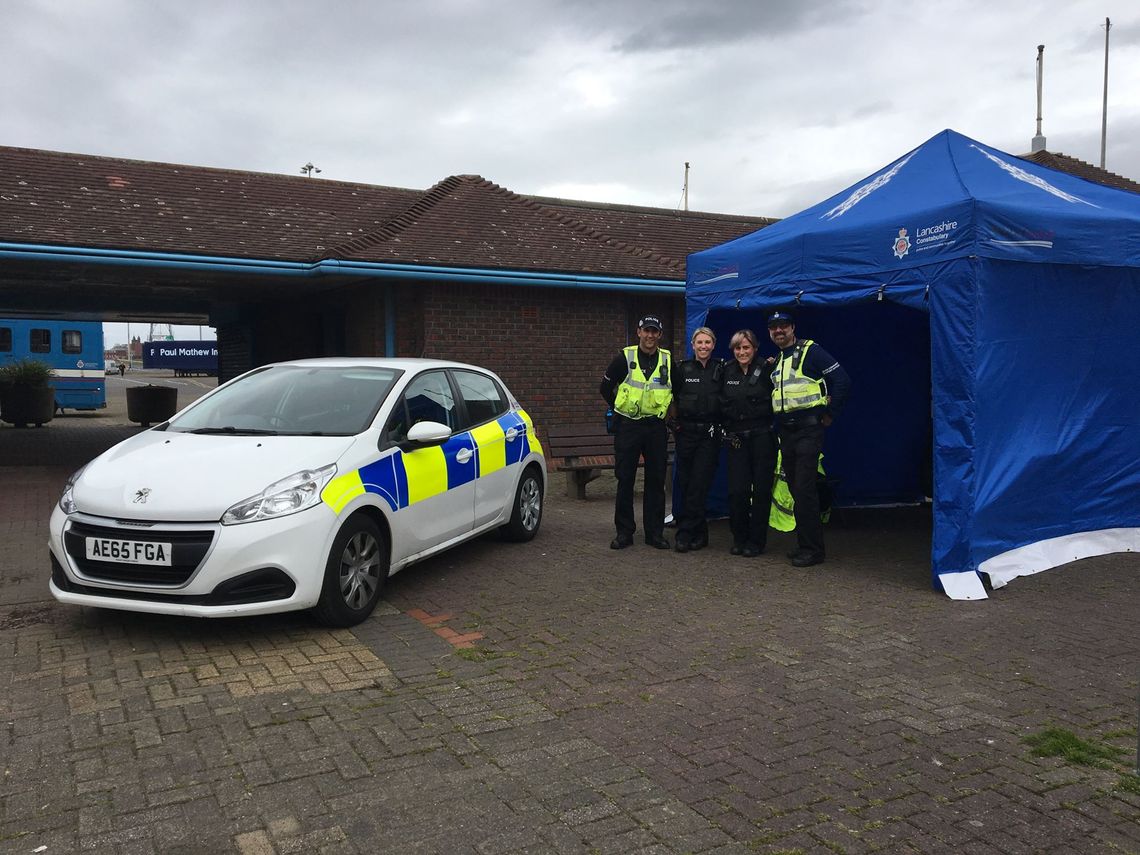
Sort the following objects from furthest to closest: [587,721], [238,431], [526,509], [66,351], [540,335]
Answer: [66,351] < [540,335] < [526,509] < [238,431] < [587,721]

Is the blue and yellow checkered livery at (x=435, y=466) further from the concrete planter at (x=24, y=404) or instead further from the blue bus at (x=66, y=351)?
A: the blue bus at (x=66, y=351)

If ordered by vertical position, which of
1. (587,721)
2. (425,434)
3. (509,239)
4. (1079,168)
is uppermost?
(1079,168)

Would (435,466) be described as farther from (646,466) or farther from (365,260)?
(365,260)

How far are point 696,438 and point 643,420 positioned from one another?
45cm

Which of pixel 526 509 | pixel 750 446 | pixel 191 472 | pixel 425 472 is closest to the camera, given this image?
pixel 191 472

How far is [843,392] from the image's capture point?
682 cm

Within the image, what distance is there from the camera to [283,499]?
505cm

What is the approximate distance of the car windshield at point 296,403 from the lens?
5910 mm

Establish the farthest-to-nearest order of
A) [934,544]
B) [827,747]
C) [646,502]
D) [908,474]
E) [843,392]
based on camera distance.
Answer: [908,474], [646,502], [843,392], [934,544], [827,747]

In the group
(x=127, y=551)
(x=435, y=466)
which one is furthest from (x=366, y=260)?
(x=127, y=551)

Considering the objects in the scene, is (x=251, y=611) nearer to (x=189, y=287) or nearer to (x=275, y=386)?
(x=275, y=386)

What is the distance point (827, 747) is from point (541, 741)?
1155 mm

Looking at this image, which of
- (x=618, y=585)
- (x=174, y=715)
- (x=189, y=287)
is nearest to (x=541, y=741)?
(x=174, y=715)

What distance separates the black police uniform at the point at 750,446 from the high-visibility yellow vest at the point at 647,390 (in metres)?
0.45
